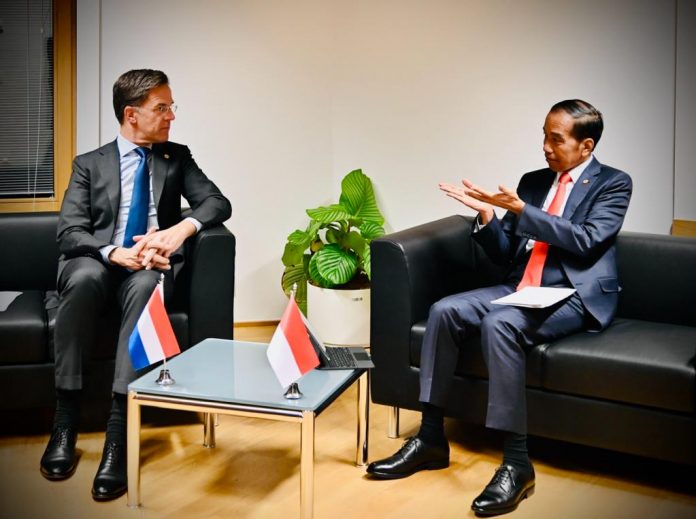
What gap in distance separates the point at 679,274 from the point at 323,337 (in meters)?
1.98

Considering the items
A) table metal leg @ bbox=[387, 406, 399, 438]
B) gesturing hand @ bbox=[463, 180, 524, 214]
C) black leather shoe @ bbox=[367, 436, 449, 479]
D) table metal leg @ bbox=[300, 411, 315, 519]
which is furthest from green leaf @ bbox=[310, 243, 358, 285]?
table metal leg @ bbox=[300, 411, 315, 519]

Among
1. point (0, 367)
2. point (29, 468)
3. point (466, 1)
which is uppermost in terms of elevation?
point (466, 1)

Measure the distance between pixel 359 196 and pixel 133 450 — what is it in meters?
2.27

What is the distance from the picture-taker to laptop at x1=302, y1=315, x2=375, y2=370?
10.2 feet

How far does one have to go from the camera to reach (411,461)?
3217 millimetres

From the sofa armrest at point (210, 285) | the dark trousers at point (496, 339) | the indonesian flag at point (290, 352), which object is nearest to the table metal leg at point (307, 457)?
the indonesian flag at point (290, 352)

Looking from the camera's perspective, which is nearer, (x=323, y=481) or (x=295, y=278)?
(x=323, y=481)

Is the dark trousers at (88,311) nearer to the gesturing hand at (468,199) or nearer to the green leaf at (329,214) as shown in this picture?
the gesturing hand at (468,199)

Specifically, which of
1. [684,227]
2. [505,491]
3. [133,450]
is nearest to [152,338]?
[133,450]

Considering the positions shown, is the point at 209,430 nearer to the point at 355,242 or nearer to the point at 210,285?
the point at 210,285

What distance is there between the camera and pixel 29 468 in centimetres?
326

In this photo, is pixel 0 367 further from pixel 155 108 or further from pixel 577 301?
pixel 577 301

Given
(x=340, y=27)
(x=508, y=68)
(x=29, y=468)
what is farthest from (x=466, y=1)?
(x=29, y=468)

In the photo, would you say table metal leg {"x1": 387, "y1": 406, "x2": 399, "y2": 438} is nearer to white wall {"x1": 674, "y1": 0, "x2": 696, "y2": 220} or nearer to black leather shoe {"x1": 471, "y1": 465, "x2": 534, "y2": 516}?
black leather shoe {"x1": 471, "y1": 465, "x2": 534, "y2": 516}
